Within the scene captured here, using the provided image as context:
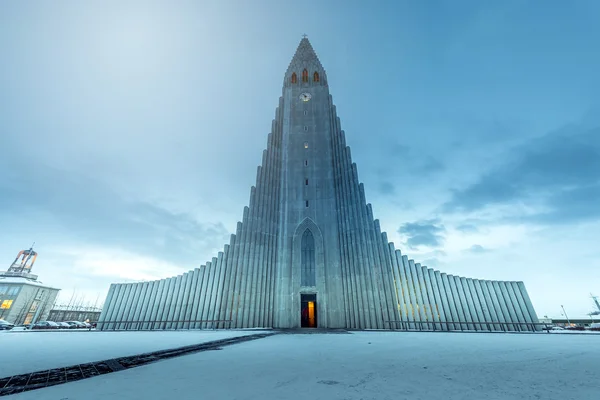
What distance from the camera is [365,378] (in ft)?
12.7

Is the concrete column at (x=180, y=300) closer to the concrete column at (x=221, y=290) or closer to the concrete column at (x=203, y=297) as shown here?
the concrete column at (x=203, y=297)

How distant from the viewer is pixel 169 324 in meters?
24.2

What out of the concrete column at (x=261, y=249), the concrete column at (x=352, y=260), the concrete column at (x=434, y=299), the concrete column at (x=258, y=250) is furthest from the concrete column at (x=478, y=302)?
the concrete column at (x=258, y=250)

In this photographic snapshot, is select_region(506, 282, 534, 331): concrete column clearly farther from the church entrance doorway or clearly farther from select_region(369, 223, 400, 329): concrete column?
the church entrance doorway

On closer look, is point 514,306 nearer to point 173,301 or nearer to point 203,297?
point 203,297

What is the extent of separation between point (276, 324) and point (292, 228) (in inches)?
370

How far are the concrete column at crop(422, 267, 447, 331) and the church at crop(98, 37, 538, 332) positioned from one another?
0.09 metres

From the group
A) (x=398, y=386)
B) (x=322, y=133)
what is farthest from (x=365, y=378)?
(x=322, y=133)

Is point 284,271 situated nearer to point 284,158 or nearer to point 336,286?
point 336,286

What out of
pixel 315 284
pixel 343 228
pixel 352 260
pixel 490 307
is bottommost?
pixel 490 307

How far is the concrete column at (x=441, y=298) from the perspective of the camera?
22516mm

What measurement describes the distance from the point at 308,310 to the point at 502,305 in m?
18.7

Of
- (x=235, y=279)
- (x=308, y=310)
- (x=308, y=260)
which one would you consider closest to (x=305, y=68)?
(x=308, y=260)

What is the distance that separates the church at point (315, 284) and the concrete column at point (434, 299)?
0.09 metres
